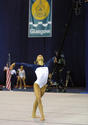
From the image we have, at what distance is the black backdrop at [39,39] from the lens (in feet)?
55.3

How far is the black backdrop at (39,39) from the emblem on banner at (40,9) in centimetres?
108

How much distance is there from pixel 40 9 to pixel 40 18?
631 millimetres

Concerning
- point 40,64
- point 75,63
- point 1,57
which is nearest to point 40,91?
point 40,64

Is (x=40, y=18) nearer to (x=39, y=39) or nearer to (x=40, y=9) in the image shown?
(x=40, y=9)

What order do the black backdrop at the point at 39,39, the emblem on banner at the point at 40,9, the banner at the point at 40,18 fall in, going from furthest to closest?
the black backdrop at the point at 39,39, the emblem on banner at the point at 40,9, the banner at the point at 40,18

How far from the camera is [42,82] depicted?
593 centimetres

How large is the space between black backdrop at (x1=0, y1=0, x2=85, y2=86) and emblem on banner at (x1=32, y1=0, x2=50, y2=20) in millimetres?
1076

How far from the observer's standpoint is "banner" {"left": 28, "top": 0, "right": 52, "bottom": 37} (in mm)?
15953

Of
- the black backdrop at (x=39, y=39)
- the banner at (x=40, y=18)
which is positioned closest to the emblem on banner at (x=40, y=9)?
the banner at (x=40, y=18)

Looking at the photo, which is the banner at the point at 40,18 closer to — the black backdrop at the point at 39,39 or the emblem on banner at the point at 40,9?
the emblem on banner at the point at 40,9

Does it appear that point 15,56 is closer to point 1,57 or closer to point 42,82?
point 1,57

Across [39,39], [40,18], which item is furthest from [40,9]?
[39,39]

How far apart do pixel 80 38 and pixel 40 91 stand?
11.4 meters

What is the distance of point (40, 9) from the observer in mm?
16719
